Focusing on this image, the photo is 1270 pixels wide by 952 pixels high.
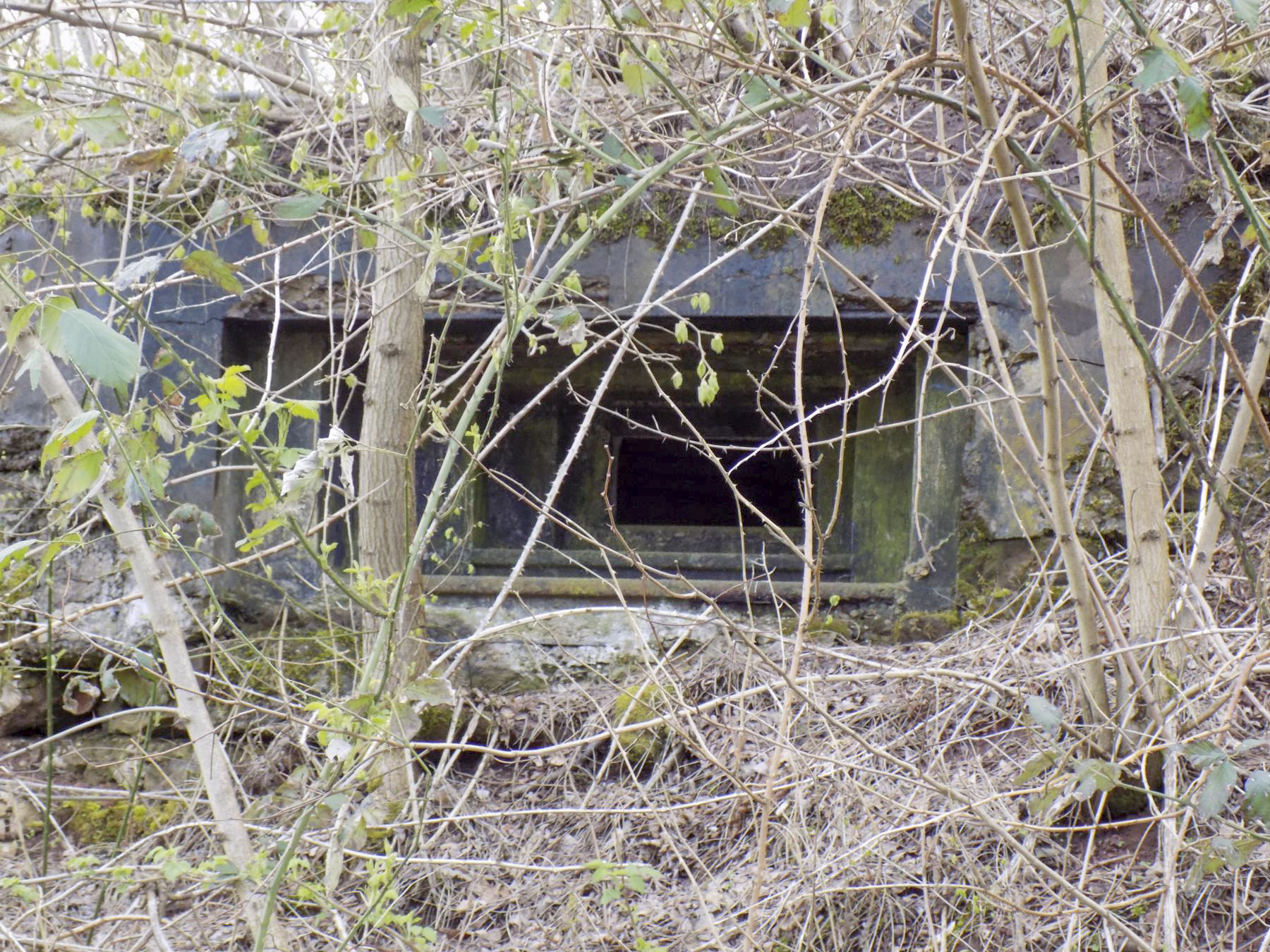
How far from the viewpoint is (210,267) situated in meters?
1.66

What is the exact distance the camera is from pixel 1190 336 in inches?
113

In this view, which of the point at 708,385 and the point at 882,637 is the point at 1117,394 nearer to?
the point at 708,385

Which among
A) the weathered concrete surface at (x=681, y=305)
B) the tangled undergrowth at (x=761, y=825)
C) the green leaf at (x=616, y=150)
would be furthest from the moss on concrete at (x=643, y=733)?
the green leaf at (x=616, y=150)

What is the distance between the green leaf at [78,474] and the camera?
148cm

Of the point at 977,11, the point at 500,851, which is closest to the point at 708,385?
the point at 500,851

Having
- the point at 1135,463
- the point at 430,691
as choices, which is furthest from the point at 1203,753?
the point at 430,691

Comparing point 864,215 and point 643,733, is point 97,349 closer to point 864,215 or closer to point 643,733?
point 643,733

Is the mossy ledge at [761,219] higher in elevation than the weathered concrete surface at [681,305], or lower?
higher

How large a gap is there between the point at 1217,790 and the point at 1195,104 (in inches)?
40.4

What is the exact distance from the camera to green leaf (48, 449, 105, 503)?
148cm

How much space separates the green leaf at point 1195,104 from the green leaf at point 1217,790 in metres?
0.96

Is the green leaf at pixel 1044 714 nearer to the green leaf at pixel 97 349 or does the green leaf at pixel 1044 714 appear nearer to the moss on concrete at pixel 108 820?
the green leaf at pixel 97 349

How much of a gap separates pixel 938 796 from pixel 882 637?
88 cm

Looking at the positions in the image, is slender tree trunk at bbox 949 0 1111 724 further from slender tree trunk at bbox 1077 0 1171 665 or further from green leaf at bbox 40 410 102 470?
green leaf at bbox 40 410 102 470
